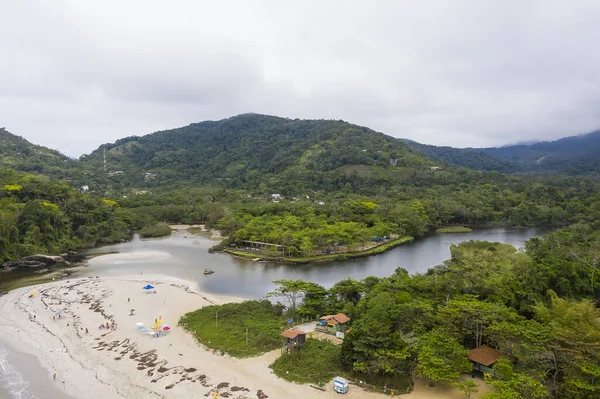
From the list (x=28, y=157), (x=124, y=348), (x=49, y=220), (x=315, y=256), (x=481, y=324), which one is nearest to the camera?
(x=481, y=324)

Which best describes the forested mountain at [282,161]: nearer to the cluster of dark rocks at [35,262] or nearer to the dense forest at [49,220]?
the dense forest at [49,220]

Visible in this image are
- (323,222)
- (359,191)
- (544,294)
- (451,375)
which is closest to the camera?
(451,375)

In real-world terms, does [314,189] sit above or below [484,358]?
above

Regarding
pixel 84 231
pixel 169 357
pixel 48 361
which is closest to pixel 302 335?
pixel 169 357

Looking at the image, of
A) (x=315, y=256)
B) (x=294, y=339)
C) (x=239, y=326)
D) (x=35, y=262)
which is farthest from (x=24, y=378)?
(x=315, y=256)

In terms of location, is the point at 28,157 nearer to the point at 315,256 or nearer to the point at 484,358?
the point at 315,256

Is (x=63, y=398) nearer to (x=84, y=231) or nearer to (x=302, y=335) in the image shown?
(x=302, y=335)

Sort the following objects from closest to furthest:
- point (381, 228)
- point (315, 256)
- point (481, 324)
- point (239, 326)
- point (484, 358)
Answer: point (484, 358)
point (481, 324)
point (239, 326)
point (315, 256)
point (381, 228)
